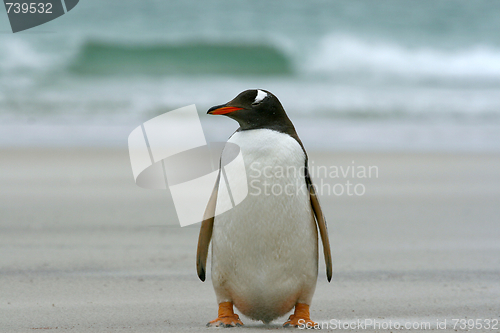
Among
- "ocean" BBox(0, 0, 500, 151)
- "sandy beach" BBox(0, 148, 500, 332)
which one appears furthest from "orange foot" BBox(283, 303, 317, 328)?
"ocean" BBox(0, 0, 500, 151)

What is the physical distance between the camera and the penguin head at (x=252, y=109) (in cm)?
330

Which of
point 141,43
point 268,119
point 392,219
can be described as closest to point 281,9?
point 141,43

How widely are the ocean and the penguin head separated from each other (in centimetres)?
848

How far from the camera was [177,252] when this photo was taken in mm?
5441

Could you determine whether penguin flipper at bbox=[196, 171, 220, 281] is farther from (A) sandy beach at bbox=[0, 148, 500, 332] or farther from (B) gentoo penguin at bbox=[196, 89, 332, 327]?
(A) sandy beach at bbox=[0, 148, 500, 332]

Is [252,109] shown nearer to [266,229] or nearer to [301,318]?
[266,229]

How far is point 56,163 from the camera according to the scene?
1004 centimetres

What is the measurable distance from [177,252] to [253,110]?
2.49 metres

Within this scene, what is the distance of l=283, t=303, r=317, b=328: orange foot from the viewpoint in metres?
3.29

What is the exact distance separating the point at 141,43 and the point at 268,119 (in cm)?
1818

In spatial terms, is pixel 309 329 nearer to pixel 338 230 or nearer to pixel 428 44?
pixel 338 230
